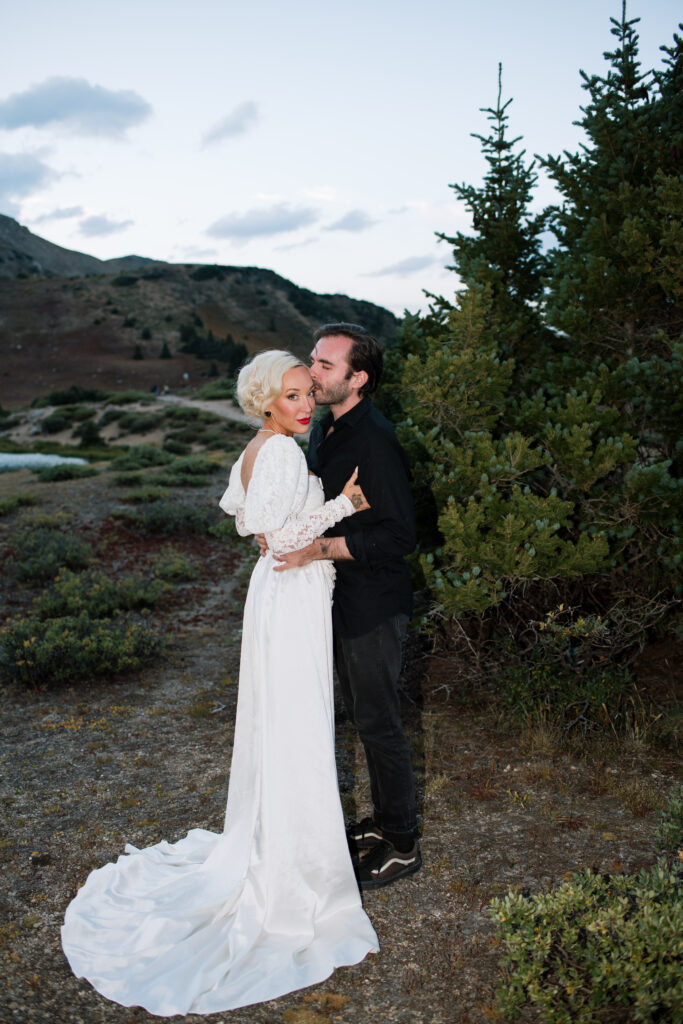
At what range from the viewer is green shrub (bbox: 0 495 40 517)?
13203mm

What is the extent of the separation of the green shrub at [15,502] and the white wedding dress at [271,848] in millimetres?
10723

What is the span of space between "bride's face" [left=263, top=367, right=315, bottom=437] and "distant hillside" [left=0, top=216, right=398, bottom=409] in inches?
1911

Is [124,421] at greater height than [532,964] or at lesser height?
greater

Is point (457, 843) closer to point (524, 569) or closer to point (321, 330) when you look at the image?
point (524, 569)

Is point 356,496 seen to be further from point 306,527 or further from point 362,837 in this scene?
point 362,837

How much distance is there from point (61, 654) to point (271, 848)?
14.3 ft

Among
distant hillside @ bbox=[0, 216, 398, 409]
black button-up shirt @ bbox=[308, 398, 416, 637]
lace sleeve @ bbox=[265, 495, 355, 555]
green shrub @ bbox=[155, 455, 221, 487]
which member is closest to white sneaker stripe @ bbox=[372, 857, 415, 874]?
black button-up shirt @ bbox=[308, 398, 416, 637]

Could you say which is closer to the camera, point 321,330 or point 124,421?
point 321,330

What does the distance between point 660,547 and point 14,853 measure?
4258 mm

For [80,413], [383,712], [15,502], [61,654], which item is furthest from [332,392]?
[80,413]

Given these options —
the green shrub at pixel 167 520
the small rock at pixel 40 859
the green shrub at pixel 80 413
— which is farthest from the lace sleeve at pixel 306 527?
the green shrub at pixel 80 413

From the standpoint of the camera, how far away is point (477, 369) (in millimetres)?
5180

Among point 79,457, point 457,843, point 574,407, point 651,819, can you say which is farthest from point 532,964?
point 79,457

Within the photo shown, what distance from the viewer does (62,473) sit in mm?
16922
